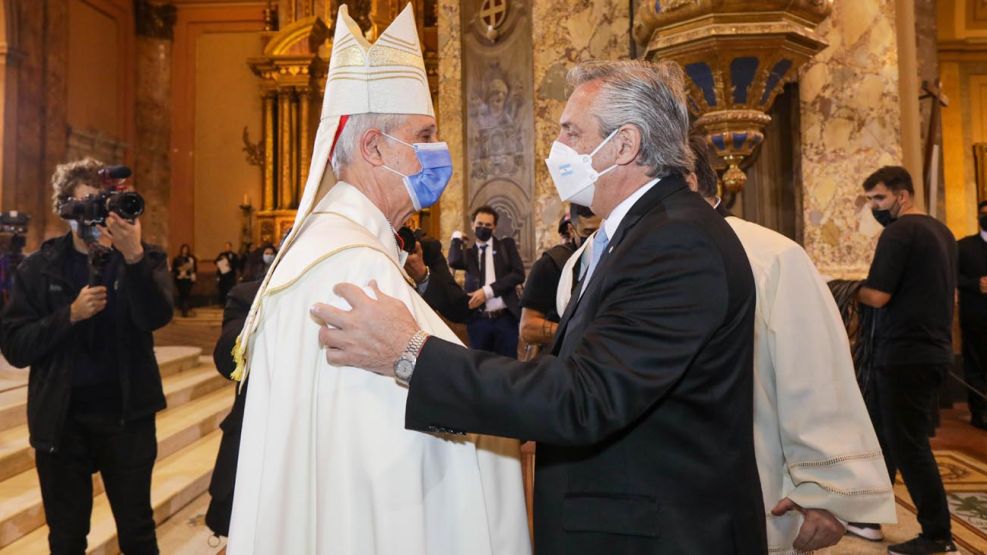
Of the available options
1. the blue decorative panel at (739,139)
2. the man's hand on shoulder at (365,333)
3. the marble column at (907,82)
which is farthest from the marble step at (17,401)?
the marble column at (907,82)

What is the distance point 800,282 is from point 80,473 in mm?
2777

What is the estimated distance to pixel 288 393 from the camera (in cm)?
147

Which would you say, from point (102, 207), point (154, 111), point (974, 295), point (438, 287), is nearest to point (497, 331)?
point (438, 287)

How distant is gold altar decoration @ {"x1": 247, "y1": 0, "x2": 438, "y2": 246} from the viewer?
15953mm

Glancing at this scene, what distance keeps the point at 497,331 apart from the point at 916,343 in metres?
3.09

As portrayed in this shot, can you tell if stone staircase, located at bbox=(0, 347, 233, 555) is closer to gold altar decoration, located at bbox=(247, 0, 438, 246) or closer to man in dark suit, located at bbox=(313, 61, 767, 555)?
man in dark suit, located at bbox=(313, 61, 767, 555)

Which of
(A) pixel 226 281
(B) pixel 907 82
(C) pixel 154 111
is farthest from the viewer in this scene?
(C) pixel 154 111

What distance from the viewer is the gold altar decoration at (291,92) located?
16.0 meters

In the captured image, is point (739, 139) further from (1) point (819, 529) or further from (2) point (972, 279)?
(2) point (972, 279)

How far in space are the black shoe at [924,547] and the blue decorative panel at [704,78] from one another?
2684 mm

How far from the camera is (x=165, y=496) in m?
4.51

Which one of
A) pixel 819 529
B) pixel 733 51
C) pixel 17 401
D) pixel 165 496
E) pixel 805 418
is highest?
pixel 733 51

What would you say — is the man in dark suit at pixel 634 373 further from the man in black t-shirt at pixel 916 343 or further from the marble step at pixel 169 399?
the marble step at pixel 169 399

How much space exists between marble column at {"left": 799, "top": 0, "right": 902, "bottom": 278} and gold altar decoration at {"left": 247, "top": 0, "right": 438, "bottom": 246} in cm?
1164
